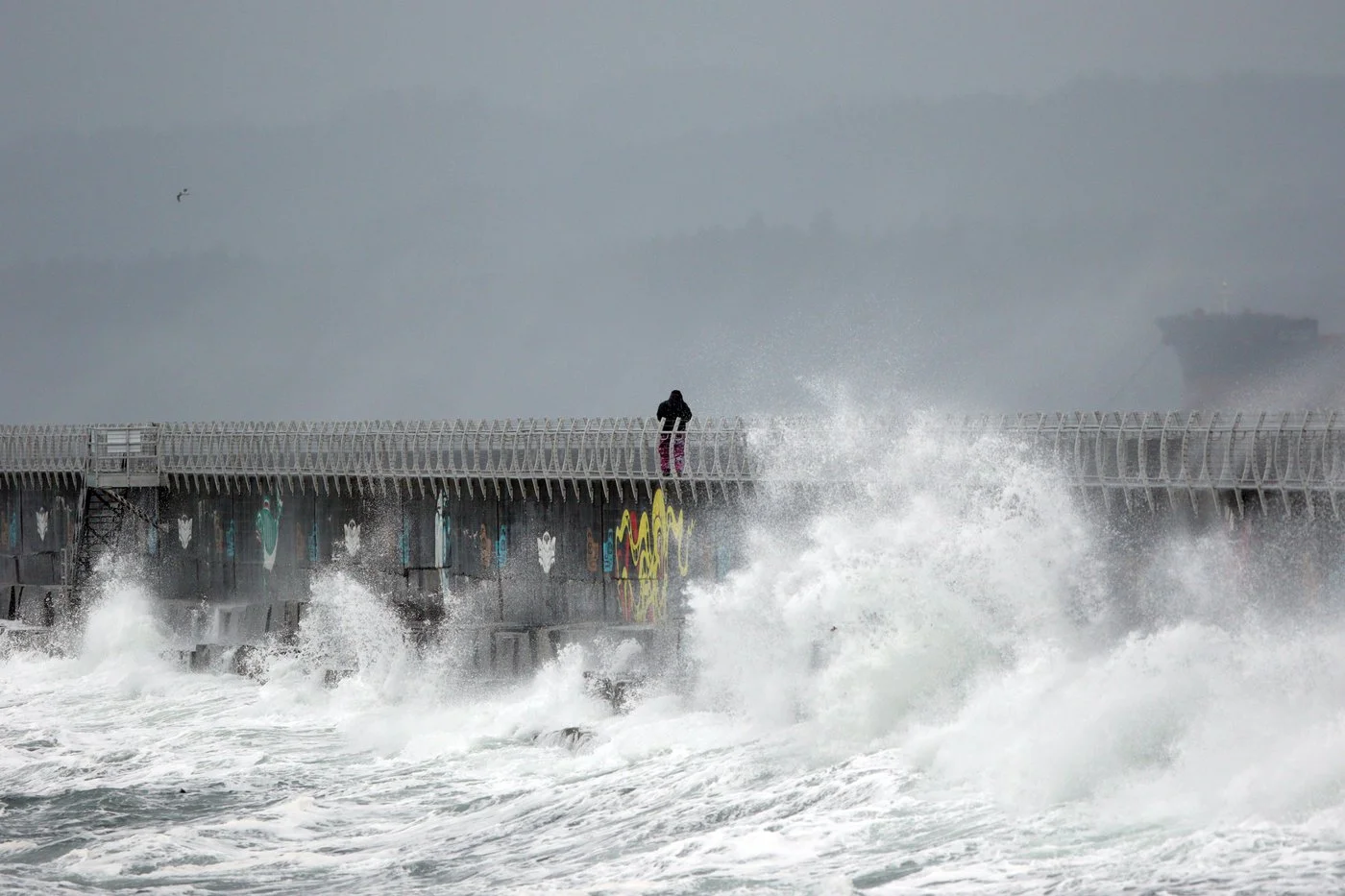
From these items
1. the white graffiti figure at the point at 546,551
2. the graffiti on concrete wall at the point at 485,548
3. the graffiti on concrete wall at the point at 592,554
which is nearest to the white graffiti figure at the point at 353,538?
the graffiti on concrete wall at the point at 485,548

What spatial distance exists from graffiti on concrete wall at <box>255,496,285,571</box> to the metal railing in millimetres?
685

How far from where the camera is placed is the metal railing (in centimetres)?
1900

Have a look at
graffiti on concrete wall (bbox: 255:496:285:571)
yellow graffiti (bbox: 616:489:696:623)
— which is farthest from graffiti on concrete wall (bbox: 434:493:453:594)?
graffiti on concrete wall (bbox: 255:496:285:571)

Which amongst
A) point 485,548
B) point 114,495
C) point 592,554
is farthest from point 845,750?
point 114,495

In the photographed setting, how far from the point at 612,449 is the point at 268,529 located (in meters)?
11.9

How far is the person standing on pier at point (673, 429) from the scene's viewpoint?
27.3 meters

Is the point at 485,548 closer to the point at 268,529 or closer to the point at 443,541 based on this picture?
the point at 443,541

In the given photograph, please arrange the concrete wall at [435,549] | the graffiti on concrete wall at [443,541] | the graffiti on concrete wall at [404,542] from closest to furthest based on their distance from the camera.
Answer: the concrete wall at [435,549] < the graffiti on concrete wall at [443,541] < the graffiti on concrete wall at [404,542]

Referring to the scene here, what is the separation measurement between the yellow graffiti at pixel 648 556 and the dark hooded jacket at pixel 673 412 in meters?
1.36

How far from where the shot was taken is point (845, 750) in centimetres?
2023

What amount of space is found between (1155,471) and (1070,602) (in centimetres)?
181

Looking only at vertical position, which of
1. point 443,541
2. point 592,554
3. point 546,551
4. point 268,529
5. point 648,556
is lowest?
point 648,556

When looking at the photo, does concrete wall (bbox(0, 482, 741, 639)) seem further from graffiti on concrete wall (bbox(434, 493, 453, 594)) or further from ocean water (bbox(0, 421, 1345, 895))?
ocean water (bbox(0, 421, 1345, 895))

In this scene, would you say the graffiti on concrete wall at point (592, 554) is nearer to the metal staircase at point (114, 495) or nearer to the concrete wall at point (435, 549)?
the concrete wall at point (435, 549)
